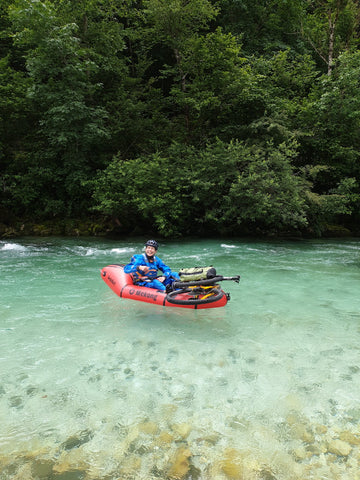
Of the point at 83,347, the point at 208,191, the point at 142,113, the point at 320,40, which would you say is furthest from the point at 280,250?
the point at 320,40

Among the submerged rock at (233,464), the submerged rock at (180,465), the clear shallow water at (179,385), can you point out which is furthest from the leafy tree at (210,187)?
the submerged rock at (180,465)

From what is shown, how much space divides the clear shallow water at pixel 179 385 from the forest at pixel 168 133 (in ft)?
23.5

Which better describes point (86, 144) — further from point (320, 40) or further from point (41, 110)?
point (320, 40)

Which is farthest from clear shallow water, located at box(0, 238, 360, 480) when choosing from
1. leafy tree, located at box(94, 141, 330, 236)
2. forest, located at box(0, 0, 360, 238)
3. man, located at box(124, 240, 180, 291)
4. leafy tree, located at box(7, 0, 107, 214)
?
leafy tree, located at box(7, 0, 107, 214)

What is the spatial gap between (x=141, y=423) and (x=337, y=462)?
143 cm

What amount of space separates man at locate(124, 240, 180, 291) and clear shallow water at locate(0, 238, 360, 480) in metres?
0.45

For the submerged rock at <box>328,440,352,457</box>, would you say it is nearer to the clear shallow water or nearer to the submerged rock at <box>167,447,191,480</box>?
the clear shallow water

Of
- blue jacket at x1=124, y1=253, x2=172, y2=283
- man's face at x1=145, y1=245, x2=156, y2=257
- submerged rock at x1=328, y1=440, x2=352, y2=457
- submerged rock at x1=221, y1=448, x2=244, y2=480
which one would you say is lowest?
submerged rock at x1=221, y1=448, x2=244, y2=480

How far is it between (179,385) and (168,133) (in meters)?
14.6

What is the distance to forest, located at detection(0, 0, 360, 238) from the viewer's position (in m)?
12.4

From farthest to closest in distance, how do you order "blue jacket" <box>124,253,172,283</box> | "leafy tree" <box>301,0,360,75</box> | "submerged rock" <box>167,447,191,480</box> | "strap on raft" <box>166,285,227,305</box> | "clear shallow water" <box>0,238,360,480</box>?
1. "leafy tree" <box>301,0,360,75</box>
2. "blue jacket" <box>124,253,172,283</box>
3. "strap on raft" <box>166,285,227,305</box>
4. "clear shallow water" <box>0,238,360,480</box>
5. "submerged rock" <box>167,447,191,480</box>

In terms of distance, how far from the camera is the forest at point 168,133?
1241 centimetres

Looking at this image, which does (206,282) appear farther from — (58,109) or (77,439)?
(58,109)

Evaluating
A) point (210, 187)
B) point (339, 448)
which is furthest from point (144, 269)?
point (210, 187)
